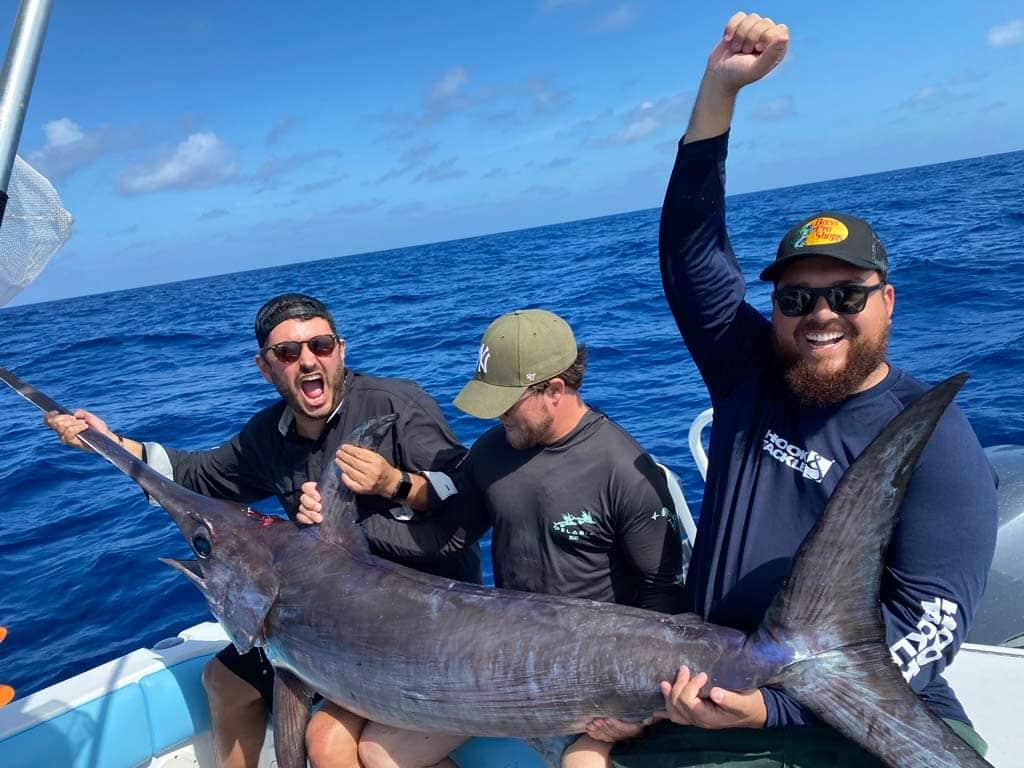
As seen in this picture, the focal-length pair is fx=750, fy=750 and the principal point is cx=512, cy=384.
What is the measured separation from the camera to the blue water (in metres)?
5.95

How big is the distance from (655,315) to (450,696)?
13.1 meters

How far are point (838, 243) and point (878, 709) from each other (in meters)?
1.22

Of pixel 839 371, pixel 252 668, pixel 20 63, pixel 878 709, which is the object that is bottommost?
pixel 252 668

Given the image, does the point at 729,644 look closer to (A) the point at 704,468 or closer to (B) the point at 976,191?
(A) the point at 704,468

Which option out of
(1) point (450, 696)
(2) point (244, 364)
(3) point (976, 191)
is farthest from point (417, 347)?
(3) point (976, 191)

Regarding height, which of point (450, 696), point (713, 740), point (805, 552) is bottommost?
point (713, 740)

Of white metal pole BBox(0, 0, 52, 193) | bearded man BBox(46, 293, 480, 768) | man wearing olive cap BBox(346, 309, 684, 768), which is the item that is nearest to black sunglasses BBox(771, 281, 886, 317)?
man wearing olive cap BBox(346, 309, 684, 768)

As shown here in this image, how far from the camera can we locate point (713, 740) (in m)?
2.22

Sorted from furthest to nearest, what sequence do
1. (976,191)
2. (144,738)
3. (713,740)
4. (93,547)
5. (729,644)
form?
(976,191), (93,547), (144,738), (713,740), (729,644)

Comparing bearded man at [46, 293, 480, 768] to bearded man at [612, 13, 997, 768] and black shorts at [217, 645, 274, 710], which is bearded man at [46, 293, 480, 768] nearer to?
black shorts at [217, 645, 274, 710]

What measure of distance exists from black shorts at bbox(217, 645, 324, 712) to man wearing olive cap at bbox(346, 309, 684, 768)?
0.71 meters

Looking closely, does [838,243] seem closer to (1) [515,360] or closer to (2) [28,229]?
(1) [515,360]

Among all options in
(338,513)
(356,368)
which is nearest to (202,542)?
(338,513)

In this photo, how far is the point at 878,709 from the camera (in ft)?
5.94
